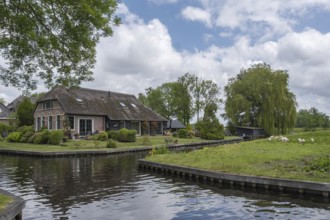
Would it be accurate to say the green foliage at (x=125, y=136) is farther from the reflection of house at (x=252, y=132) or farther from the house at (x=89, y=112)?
the reflection of house at (x=252, y=132)

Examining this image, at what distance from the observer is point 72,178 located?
681 inches

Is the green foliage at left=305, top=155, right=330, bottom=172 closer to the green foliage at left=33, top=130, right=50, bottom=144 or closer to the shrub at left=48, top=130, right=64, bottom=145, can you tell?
the shrub at left=48, top=130, right=64, bottom=145

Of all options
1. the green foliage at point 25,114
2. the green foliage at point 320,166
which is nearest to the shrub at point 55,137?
the green foliage at point 25,114

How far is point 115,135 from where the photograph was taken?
1540 inches

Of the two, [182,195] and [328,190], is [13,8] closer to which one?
[182,195]

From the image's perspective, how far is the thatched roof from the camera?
4184 cm

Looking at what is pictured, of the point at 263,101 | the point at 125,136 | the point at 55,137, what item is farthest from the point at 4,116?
the point at 263,101

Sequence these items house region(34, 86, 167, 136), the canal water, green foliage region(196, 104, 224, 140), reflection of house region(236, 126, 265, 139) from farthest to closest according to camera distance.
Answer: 1. reflection of house region(236, 126, 265, 139)
2. green foliage region(196, 104, 224, 140)
3. house region(34, 86, 167, 136)
4. the canal water

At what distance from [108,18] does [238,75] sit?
5721cm

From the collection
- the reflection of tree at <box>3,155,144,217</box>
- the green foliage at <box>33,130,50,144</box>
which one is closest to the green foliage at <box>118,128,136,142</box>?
the green foliage at <box>33,130,50,144</box>

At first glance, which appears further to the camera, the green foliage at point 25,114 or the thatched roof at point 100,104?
the green foliage at point 25,114

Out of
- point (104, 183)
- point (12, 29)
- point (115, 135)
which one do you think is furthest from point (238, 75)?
point (12, 29)

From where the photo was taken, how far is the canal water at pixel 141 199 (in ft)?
33.6

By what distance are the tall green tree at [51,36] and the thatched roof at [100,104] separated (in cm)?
2633
